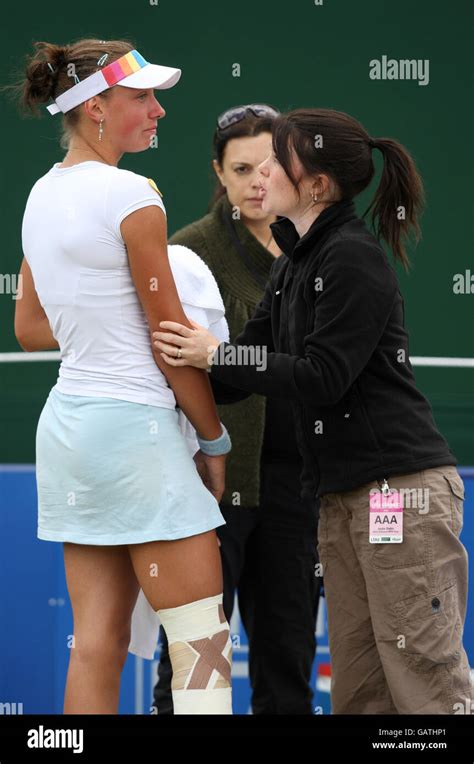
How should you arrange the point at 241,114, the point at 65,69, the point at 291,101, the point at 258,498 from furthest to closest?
1. the point at 291,101
2. the point at 241,114
3. the point at 258,498
4. the point at 65,69

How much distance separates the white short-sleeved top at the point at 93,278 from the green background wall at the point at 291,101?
198 cm

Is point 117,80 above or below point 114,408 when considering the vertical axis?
above

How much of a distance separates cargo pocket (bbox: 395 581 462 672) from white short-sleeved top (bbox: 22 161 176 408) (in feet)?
2.00

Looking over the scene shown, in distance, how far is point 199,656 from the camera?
2258 millimetres

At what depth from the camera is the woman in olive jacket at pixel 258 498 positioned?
10.1ft

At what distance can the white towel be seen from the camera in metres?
2.45

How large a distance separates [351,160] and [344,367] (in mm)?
435

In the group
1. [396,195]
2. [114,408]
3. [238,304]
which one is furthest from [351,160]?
[238,304]

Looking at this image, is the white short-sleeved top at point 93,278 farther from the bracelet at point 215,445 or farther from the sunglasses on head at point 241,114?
the sunglasses on head at point 241,114

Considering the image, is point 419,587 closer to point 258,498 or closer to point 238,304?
point 258,498

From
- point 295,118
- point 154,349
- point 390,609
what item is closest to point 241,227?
point 295,118

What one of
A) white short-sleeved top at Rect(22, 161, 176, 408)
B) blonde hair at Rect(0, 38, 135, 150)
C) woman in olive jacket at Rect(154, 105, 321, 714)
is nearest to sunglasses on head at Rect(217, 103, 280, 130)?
woman in olive jacket at Rect(154, 105, 321, 714)

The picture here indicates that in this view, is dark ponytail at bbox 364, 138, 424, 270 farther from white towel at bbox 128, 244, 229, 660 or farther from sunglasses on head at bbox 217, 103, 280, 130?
sunglasses on head at bbox 217, 103, 280, 130

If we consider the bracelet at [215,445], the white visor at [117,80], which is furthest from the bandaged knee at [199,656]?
the white visor at [117,80]
